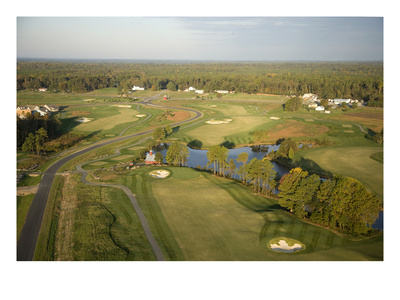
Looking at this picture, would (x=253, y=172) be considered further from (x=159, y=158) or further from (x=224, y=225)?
(x=159, y=158)

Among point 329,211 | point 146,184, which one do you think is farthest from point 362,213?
point 146,184

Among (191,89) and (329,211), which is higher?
(191,89)

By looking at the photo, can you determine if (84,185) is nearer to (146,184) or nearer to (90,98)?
(146,184)

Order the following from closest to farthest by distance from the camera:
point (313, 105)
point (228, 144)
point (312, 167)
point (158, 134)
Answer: point (312, 167) < point (158, 134) < point (228, 144) < point (313, 105)

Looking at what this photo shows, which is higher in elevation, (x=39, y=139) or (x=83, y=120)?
(x=83, y=120)

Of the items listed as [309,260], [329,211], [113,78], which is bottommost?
[309,260]

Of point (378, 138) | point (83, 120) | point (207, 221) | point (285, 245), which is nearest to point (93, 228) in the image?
point (207, 221)

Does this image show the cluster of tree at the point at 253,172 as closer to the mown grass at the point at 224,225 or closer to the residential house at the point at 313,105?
the mown grass at the point at 224,225
